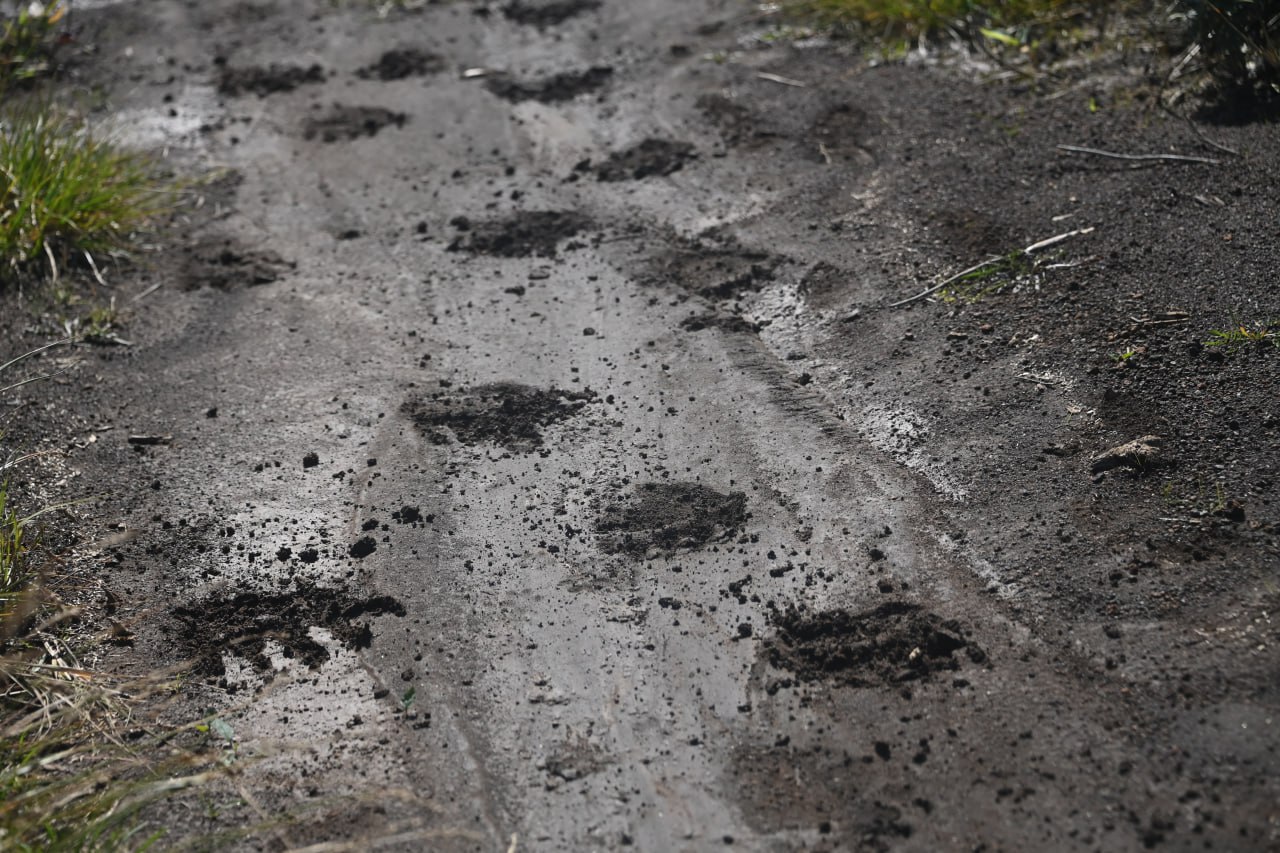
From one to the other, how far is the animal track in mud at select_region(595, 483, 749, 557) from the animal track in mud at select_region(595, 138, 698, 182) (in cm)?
209

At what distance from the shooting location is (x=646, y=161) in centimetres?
527

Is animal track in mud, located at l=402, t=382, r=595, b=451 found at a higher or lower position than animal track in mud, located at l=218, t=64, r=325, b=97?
lower

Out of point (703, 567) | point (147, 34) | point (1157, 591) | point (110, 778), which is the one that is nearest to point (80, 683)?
point (110, 778)

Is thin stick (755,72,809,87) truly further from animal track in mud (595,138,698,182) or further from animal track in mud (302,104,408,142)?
animal track in mud (302,104,408,142)

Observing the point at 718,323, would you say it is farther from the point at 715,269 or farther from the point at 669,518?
the point at 669,518

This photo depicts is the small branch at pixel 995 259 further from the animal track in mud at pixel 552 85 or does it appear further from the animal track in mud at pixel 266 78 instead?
the animal track in mud at pixel 266 78

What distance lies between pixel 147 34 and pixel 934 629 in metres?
6.37

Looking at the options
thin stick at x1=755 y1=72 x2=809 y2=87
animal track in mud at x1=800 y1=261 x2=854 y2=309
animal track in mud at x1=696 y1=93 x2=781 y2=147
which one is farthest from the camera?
thin stick at x1=755 y1=72 x2=809 y2=87

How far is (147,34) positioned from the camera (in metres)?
7.09

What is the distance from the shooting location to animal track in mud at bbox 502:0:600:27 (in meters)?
6.69

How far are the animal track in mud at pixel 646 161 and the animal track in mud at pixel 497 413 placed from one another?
1.57 metres

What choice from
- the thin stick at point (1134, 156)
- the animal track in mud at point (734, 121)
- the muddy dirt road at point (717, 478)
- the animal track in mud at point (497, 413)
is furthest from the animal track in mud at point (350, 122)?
the thin stick at point (1134, 156)

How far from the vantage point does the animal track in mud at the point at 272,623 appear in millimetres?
3156

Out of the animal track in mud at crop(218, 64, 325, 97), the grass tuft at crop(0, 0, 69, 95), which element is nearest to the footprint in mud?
the animal track in mud at crop(218, 64, 325, 97)
